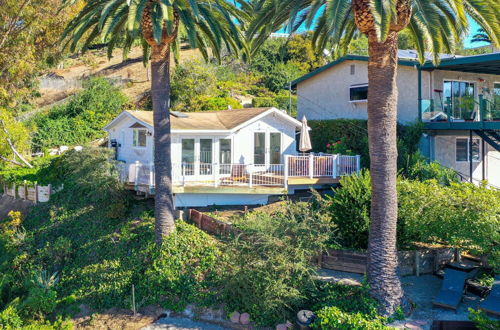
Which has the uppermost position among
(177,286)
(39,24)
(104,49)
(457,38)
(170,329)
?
(104,49)

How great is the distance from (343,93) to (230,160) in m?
8.77

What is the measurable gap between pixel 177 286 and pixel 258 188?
5639 mm

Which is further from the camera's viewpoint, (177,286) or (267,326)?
(177,286)

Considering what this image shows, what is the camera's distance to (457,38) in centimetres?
1509

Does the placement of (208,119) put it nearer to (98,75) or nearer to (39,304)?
(39,304)

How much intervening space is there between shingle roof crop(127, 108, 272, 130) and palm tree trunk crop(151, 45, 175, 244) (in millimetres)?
2838

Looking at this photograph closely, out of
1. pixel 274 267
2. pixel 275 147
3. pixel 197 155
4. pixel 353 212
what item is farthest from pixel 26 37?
pixel 274 267

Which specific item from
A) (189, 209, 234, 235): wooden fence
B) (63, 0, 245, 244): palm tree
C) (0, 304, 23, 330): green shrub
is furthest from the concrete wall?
(0, 304, 23, 330): green shrub

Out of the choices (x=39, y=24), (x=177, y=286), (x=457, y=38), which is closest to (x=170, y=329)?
(x=177, y=286)

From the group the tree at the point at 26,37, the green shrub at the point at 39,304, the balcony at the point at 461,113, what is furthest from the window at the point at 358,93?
the tree at the point at 26,37

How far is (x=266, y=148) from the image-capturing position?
21.7m

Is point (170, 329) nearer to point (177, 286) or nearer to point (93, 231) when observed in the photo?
point (177, 286)

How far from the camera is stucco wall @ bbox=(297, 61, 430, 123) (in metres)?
22.2

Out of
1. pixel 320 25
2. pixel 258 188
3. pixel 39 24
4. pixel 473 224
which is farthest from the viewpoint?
pixel 39 24
